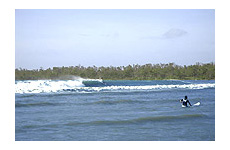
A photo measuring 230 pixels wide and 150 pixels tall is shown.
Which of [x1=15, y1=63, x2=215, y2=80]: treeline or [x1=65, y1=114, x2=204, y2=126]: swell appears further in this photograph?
[x1=15, y1=63, x2=215, y2=80]: treeline

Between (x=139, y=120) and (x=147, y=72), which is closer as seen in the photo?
(x=139, y=120)

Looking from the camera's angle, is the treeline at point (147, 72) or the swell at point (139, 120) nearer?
the swell at point (139, 120)

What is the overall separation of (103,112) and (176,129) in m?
4.94

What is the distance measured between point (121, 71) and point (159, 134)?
91.3 metres

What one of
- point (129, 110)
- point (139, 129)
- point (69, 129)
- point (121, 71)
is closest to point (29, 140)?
point (69, 129)

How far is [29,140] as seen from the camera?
32.3ft

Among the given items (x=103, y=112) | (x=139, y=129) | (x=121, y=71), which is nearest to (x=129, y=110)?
Answer: (x=103, y=112)

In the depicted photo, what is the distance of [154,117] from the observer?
13570 mm

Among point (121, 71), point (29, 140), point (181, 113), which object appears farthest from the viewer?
point (121, 71)
